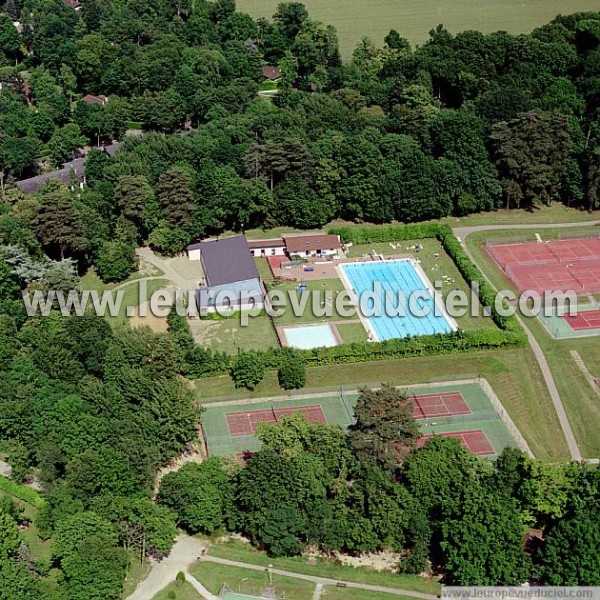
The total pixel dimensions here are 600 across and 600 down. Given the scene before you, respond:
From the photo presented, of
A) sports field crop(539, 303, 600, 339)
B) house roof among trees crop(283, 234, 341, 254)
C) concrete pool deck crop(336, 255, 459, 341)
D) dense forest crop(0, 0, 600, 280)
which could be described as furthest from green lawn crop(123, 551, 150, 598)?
house roof among trees crop(283, 234, 341, 254)

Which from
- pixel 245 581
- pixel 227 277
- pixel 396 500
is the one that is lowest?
pixel 245 581

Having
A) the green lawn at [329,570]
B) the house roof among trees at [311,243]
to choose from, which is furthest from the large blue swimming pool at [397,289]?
the green lawn at [329,570]

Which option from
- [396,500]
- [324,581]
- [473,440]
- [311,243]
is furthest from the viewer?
[311,243]

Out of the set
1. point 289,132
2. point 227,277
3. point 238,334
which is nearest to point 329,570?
point 238,334

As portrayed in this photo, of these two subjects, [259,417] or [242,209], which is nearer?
[259,417]

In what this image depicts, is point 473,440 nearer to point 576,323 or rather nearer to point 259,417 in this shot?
point 259,417

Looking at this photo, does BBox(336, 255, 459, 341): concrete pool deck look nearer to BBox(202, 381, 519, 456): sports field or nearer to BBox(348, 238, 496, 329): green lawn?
BBox(348, 238, 496, 329): green lawn

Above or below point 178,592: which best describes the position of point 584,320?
above

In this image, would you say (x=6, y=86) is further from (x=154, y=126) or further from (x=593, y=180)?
(x=593, y=180)
